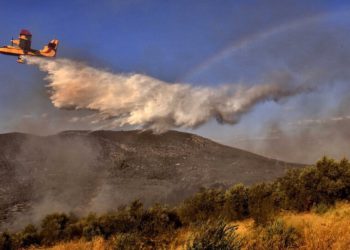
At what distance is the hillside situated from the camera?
66.3 meters

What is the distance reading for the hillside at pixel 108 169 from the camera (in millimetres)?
66312

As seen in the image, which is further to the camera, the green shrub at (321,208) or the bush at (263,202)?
the green shrub at (321,208)

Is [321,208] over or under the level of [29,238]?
over

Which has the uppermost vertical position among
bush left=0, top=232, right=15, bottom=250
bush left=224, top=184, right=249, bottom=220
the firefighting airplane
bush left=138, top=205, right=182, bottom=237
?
the firefighting airplane

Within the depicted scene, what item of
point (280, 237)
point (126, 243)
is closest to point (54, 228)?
point (126, 243)

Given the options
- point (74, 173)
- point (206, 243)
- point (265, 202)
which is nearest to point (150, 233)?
point (265, 202)

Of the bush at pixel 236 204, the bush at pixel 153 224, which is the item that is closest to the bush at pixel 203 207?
the bush at pixel 236 204

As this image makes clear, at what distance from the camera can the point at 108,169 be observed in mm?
83062

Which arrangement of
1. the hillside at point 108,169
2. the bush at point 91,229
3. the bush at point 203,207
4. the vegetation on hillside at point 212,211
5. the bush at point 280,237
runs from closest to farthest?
1. the bush at point 280,237
2. the vegetation on hillside at point 212,211
3. the bush at point 91,229
4. the bush at point 203,207
5. the hillside at point 108,169

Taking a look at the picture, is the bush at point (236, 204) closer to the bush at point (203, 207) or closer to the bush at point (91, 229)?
the bush at point (203, 207)

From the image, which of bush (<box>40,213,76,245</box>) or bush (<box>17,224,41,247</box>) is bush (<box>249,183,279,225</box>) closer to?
bush (<box>40,213,76,245</box>)

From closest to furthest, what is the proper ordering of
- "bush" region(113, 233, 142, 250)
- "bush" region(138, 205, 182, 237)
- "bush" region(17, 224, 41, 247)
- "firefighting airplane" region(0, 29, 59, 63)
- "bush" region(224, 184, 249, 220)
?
"bush" region(113, 233, 142, 250), "bush" region(138, 205, 182, 237), "bush" region(224, 184, 249, 220), "bush" region(17, 224, 41, 247), "firefighting airplane" region(0, 29, 59, 63)

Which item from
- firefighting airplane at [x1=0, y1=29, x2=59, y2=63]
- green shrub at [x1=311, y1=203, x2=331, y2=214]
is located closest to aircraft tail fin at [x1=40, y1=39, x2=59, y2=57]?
firefighting airplane at [x1=0, y1=29, x2=59, y2=63]

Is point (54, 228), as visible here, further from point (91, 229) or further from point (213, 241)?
point (213, 241)
